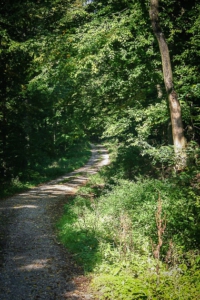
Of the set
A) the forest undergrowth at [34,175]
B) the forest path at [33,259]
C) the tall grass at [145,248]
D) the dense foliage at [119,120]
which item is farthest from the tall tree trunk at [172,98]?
the forest undergrowth at [34,175]

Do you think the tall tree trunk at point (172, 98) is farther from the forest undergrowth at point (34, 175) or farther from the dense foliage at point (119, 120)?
the forest undergrowth at point (34, 175)

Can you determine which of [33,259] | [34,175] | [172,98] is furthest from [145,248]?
[34,175]

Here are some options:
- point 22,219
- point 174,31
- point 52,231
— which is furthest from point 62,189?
point 174,31

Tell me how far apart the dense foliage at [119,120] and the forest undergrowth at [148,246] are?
29mm

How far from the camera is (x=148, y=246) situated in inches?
233

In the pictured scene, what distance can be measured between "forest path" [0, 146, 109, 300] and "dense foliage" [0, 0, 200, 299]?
57 centimetres

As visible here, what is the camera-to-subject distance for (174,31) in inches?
416

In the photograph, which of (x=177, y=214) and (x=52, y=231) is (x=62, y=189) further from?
(x=177, y=214)

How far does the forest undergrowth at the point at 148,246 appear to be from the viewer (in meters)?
4.40

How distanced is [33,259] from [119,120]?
302 inches

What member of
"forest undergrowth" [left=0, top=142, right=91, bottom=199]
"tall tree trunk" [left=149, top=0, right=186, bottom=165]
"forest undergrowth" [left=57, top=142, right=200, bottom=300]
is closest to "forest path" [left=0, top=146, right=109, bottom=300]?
"forest undergrowth" [left=57, top=142, right=200, bottom=300]

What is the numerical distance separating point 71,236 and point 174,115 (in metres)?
5.55

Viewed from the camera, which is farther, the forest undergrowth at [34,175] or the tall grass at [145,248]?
the forest undergrowth at [34,175]

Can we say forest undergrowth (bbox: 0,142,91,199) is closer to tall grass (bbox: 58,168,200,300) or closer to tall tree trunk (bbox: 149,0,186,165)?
tall grass (bbox: 58,168,200,300)
